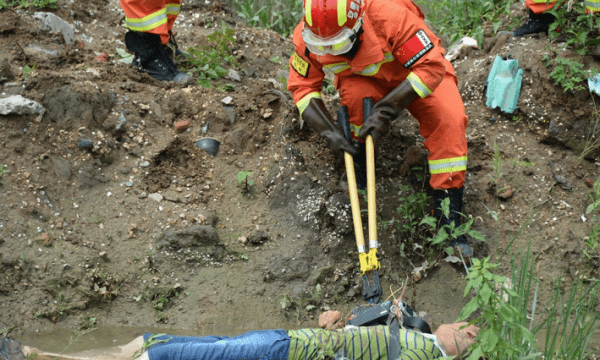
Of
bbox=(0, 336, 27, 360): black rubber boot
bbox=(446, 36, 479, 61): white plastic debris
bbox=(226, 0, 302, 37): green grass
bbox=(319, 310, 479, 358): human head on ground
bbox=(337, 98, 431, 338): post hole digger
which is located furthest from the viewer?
bbox=(226, 0, 302, 37): green grass

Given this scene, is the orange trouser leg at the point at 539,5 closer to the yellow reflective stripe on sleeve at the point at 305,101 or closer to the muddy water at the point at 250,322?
the yellow reflective stripe on sleeve at the point at 305,101

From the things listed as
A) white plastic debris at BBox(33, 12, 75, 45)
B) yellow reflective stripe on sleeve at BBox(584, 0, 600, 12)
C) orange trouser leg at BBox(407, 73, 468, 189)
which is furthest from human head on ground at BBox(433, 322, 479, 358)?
white plastic debris at BBox(33, 12, 75, 45)

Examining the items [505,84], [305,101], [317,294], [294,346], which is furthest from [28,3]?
[505,84]

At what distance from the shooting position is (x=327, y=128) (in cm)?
359

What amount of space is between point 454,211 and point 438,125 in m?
0.53

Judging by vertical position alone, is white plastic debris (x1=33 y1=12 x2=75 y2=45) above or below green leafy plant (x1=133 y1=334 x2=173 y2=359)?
above

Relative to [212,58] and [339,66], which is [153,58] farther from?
[339,66]

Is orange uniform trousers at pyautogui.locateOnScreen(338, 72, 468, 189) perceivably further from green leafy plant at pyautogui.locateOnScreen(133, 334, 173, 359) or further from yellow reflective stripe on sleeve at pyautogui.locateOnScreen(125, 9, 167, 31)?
green leafy plant at pyautogui.locateOnScreen(133, 334, 173, 359)

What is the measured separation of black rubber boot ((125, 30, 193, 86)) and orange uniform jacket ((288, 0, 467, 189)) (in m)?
1.19

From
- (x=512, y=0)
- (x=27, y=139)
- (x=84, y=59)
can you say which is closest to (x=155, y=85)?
(x=84, y=59)

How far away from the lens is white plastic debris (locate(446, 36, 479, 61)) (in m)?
4.96

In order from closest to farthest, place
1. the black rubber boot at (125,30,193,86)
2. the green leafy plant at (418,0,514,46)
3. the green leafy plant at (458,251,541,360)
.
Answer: the green leafy plant at (458,251,541,360), the black rubber boot at (125,30,193,86), the green leafy plant at (418,0,514,46)

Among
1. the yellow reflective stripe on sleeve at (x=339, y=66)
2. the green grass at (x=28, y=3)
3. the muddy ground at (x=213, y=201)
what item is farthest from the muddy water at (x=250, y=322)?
the green grass at (x=28, y=3)

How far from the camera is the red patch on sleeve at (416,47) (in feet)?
11.0
